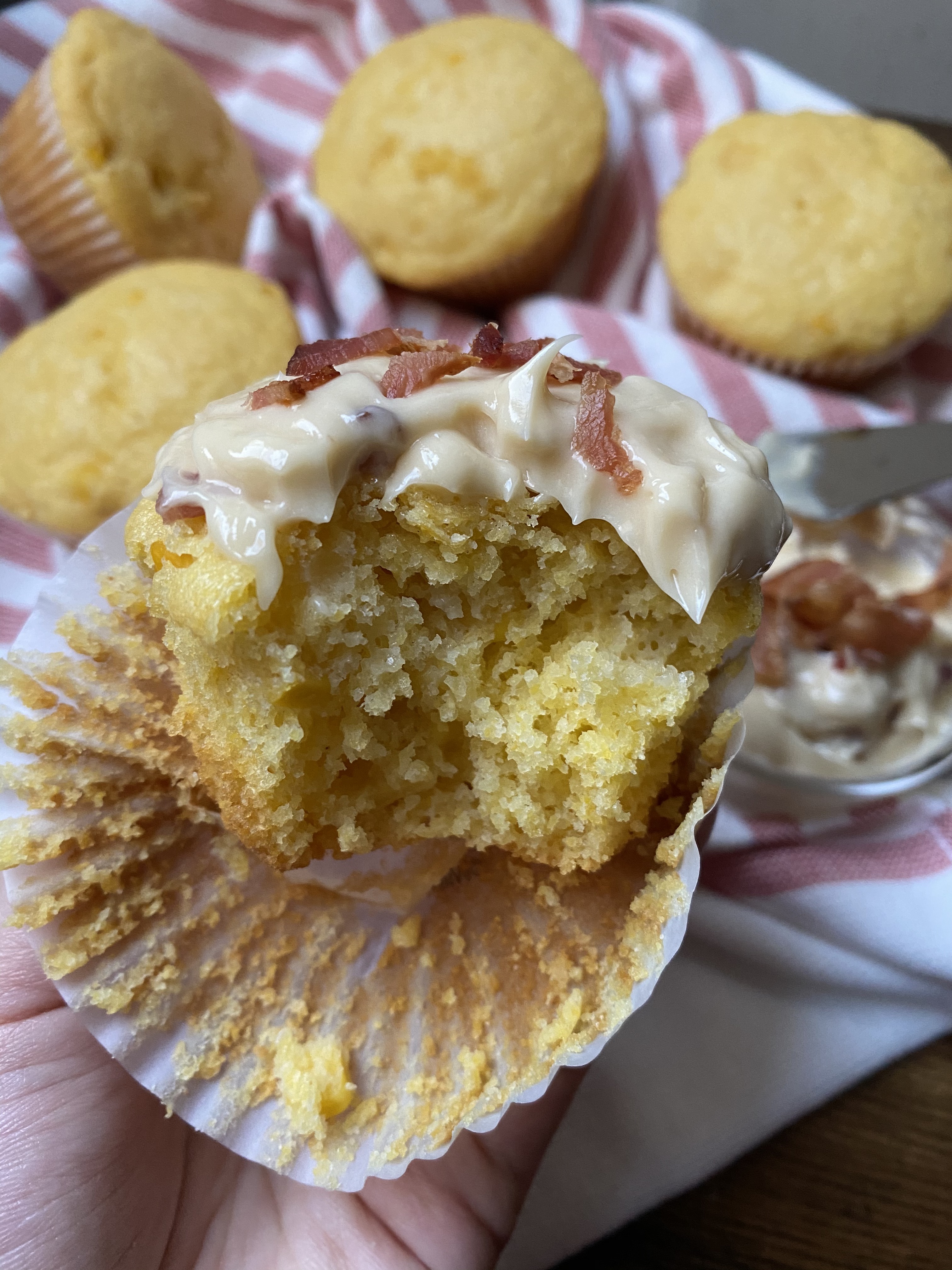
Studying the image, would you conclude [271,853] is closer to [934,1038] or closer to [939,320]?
[934,1038]

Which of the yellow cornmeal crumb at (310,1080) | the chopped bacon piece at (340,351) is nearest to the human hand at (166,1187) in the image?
the yellow cornmeal crumb at (310,1080)

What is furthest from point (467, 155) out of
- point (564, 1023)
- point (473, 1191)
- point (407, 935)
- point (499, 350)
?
point (473, 1191)

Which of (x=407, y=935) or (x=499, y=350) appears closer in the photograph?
(x=499, y=350)

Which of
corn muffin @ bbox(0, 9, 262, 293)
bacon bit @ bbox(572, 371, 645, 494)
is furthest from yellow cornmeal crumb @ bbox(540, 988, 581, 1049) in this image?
corn muffin @ bbox(0, 9, 262, 293)

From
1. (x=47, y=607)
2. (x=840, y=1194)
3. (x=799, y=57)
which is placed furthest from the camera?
(x=799, y=57)

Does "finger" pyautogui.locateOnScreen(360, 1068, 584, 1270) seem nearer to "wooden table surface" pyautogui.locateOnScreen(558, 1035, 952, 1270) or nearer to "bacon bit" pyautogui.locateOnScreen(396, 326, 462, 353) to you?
"wooden table surface" pyautogui.locateOnScreen(558, 1035, 952, 1270)

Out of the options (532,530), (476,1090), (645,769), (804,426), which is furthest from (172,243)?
(476,1090)

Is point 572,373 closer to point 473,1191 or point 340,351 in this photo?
point 340,351
